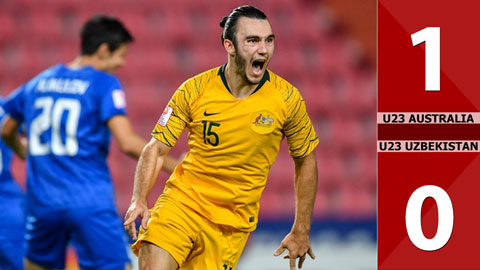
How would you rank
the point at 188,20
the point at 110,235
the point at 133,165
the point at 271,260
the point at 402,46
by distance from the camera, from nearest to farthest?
the point at 402,46, the point at 110,235, the point at 271,260, the point at 133,165, the point at 188,20

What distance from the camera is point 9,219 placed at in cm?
540

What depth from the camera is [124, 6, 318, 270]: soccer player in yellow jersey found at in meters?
3.67

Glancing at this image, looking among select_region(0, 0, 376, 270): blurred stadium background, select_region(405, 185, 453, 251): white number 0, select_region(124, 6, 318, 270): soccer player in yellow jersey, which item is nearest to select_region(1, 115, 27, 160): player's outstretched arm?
select_region(124, 6, 318, 270): soccer player in yellow jersey

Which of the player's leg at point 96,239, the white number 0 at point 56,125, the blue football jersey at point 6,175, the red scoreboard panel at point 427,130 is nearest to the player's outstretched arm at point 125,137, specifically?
the white number 0 at point 56,125

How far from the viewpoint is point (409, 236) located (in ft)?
12.0

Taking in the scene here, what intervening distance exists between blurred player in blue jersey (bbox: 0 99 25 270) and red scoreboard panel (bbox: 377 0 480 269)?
2623mm

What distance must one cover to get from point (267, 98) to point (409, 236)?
2.70 feet

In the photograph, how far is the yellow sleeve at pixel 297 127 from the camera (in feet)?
12.3

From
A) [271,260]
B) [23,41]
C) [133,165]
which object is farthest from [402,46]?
[23,41]

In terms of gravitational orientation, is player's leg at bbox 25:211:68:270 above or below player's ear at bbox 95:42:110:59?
below

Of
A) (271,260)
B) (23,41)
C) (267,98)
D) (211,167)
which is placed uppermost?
(23,41)

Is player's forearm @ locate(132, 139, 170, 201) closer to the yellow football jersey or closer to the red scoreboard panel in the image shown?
the yellow football jersey

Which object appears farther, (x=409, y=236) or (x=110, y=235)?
(x=110, y=235)

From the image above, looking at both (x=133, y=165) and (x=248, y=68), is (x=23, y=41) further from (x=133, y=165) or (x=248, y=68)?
(x=248, y=68)
